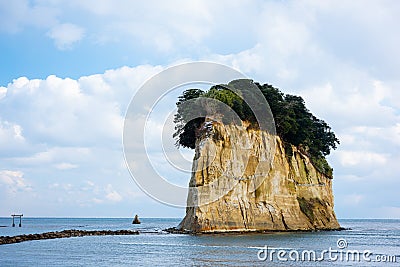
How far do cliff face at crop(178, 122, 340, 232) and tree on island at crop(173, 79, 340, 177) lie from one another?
6.37 feet

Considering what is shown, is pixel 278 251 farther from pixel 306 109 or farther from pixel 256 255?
pixel 306 109

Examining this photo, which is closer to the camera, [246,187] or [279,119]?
[246,187]

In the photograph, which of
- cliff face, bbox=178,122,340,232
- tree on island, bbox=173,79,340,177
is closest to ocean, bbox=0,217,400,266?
cliff face, bbox=178,122,340,232

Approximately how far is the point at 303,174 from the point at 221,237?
21820mm

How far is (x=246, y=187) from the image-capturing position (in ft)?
190

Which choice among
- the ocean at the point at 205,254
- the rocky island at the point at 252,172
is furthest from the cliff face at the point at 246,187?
the ocean at the point at 205,254

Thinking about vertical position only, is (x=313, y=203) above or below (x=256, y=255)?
above

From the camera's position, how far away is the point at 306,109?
241ft

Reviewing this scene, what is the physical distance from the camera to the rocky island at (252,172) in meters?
55.0

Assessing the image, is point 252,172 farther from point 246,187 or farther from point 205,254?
point 205,254

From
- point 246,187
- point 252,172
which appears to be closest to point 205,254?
point 246,187

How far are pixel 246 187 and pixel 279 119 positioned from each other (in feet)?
33.9

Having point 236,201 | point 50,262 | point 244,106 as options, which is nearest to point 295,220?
point 236,201

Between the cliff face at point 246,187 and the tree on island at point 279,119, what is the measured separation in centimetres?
194
